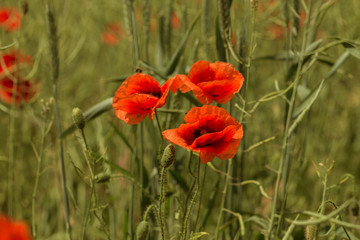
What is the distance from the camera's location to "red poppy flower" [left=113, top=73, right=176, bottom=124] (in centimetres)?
53

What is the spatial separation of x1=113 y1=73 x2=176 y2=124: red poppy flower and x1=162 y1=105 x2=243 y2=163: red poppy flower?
5 centimetres

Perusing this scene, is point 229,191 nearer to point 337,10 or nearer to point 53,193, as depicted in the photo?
point 53,193

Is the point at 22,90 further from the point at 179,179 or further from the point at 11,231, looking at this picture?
the point at 11,231

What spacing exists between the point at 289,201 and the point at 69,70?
2.99 feet

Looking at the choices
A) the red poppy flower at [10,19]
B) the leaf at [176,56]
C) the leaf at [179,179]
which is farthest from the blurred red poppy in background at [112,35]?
the leaf at [179,179]

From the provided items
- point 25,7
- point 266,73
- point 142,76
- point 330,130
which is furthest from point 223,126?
point 266,73

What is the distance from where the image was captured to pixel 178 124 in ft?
2.67

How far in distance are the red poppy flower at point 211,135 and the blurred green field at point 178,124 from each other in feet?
0.21

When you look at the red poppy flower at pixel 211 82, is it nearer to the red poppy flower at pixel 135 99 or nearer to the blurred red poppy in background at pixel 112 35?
the red poppy flower at pixel 135 99

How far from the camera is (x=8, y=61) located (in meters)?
1.16

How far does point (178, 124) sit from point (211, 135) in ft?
1.09

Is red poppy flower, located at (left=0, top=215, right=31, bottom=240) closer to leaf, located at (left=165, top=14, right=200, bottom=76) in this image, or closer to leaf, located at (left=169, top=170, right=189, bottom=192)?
leaf, located at (left=169, top=170, right=189, bottom=192)

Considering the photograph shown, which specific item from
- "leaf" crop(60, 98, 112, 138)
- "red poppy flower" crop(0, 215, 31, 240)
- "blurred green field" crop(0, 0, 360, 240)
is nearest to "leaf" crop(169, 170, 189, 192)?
"blurred green field" crop(0, 0, 360, 240)

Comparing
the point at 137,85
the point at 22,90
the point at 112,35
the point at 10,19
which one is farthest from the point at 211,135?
the point at 112,35
